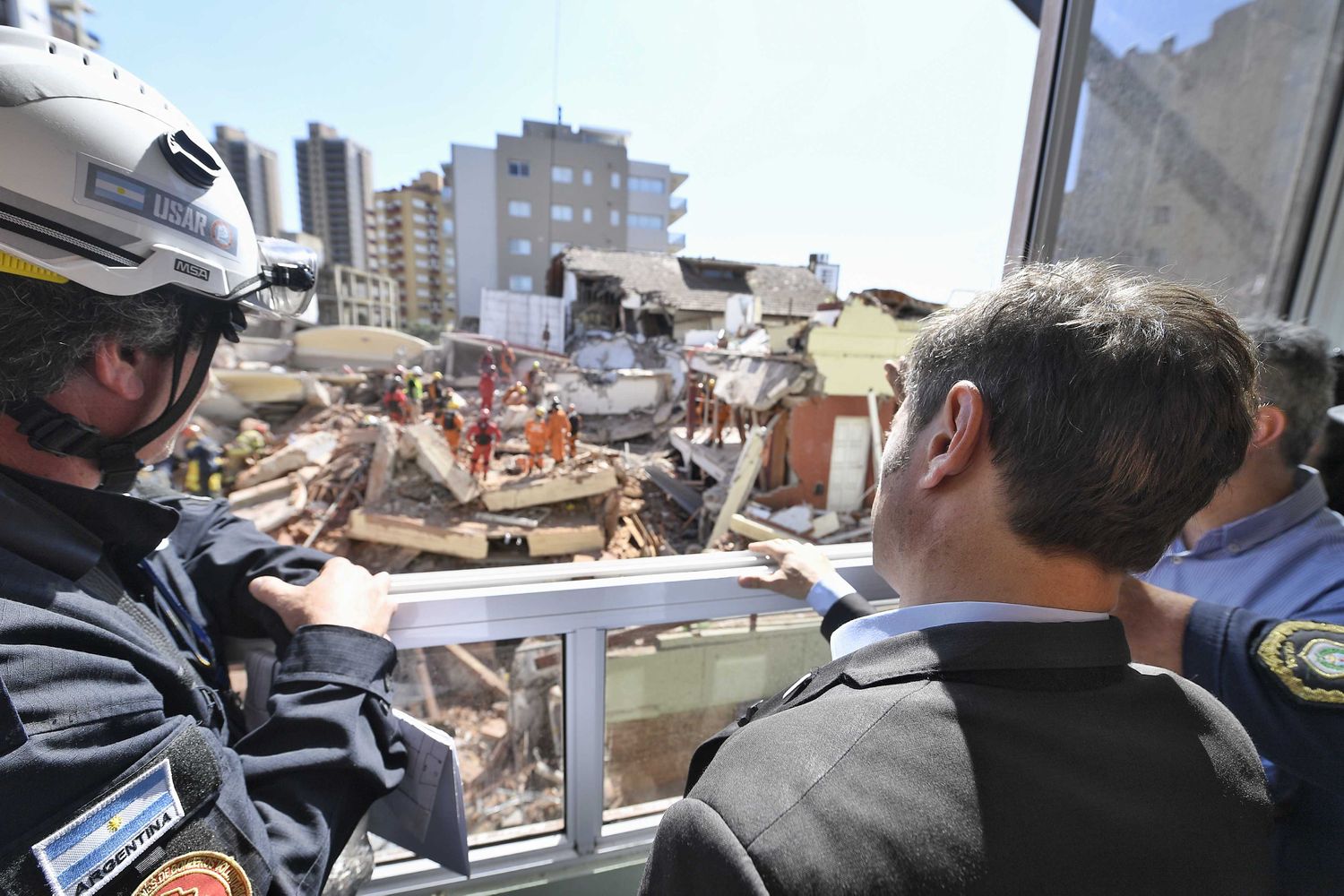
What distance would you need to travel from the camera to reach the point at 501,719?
1.46m

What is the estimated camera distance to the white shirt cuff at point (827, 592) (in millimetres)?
1225

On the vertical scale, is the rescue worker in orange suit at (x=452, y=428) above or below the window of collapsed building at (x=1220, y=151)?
below

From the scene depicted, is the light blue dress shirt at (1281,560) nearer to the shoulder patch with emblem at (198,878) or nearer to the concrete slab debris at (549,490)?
the shoulder patch with emblem at (198,878)

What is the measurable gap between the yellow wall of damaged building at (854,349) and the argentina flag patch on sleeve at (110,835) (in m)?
8.47

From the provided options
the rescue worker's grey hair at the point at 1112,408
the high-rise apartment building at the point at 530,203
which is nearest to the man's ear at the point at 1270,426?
the rescue worker's grey hair at the point at 1112,408

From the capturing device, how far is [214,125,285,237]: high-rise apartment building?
2520 centimetres

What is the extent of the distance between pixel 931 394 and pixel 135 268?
4.05ft

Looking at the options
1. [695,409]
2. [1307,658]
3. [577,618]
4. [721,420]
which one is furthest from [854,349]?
[577,618]

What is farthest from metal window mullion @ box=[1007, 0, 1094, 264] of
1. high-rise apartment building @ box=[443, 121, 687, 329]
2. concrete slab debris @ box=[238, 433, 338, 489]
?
high-rise apartment building @ box=[443, 121, 687, 329]

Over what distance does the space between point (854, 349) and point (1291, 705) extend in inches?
317

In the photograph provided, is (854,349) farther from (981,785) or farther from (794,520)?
(981,785)

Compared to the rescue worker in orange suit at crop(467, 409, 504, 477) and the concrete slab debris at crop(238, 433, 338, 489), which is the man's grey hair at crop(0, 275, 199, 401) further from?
the concrete slab debris at crop(238, 433, 338, 489)

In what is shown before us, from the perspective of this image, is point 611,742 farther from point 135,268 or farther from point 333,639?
point 135,268

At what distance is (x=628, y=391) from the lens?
15797 millimetres
